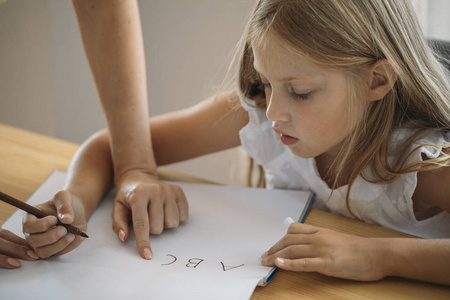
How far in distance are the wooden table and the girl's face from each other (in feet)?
0.41

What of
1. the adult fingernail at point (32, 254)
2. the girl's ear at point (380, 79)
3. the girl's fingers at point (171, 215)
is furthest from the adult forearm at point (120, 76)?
the girl's ear at point (380, 79)

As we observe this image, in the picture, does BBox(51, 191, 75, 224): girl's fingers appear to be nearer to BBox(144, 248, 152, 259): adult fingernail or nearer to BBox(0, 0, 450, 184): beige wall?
BBox(144, 248, 152, 259): adult fingernail

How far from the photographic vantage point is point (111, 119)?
86 cm

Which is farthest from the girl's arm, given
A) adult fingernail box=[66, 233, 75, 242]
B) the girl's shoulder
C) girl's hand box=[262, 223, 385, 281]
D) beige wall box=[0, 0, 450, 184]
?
beige wall box=[0, 0, 450, 184]

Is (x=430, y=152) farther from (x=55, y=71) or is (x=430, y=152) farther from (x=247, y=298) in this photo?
(x=55, y=71)

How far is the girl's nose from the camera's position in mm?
705

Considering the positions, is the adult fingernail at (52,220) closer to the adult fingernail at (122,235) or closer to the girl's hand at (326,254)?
the adult fingernail at (122,235)

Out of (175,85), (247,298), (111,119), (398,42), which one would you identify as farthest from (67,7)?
(247,298)

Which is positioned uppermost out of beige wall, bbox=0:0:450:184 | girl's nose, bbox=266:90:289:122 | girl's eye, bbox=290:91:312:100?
girl's eye, bbox=290:91:312:100

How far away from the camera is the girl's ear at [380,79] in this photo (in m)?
0.72

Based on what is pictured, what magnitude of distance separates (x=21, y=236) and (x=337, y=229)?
432 millimetres

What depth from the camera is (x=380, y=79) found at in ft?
2.42

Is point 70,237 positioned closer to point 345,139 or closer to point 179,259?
point 179,259

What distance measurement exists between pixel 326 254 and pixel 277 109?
0.21 metres
